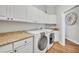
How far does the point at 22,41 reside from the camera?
98cm

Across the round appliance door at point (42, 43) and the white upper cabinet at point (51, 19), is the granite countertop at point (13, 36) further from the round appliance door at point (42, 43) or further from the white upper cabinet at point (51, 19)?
the white upper cabinet at point (51, 19)

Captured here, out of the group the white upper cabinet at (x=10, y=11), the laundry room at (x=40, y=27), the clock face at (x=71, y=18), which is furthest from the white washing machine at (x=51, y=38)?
the white upper cabinet at (x=10, y=11)

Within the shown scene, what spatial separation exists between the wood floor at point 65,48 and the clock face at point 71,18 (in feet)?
0.78

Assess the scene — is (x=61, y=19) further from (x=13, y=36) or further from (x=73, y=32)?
(x=13, y=36)

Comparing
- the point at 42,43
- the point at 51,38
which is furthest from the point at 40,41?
the point at 51,38

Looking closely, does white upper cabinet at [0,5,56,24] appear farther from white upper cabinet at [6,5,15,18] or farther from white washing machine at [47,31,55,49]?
white washing machine at [47,31,55,49]

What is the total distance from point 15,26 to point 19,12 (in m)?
0.17

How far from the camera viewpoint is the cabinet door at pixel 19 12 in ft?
3.17

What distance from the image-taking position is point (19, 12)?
981 mm

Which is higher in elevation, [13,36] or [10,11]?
[10,11]

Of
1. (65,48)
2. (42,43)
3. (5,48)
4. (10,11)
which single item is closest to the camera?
(5,48)
